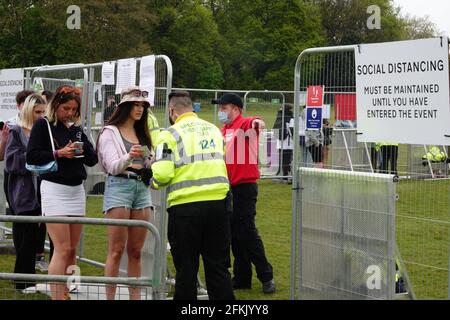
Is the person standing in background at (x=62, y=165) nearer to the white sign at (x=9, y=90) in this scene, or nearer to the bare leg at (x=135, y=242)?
the bare leg at (x=135, y=242)

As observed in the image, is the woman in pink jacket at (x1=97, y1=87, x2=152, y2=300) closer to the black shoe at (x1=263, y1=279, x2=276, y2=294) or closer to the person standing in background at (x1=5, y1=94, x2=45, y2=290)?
the person standing in background at (x1=5, y1=94, x2=45, y2=290)

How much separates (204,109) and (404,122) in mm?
12369

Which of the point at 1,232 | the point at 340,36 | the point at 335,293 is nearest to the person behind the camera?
the point at 335,293

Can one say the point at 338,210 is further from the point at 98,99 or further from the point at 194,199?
the point at 98,99

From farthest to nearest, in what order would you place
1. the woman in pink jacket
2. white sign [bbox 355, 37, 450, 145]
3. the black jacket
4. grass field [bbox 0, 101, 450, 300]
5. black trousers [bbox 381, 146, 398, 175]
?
black trousers [bbox 381, 146, 398, 175], grass field [bbox 0, 101, 450, 300], the black jacket, the woman in pink jacket, white sign [bbox 355, 37, 450, 145]

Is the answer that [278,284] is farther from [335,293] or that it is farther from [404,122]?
[404,122]

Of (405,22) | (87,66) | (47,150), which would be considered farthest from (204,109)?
(405,22)

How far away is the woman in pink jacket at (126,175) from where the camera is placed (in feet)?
19.4

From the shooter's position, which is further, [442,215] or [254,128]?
[442,215]

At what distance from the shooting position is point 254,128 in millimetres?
7129

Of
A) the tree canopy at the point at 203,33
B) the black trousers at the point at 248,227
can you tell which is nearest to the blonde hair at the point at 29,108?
the black trousers at the point at 248,227

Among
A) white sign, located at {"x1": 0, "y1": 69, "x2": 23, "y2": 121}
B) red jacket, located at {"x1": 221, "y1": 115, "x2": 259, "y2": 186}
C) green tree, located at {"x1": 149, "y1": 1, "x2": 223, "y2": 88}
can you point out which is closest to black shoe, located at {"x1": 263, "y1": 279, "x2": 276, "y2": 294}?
red jacket, located at {"x1": 221, "y1": 115, "x2": 259, "y2": 186}

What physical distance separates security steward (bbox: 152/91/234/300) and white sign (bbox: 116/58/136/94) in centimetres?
159

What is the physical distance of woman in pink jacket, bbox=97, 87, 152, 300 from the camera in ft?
19.4
